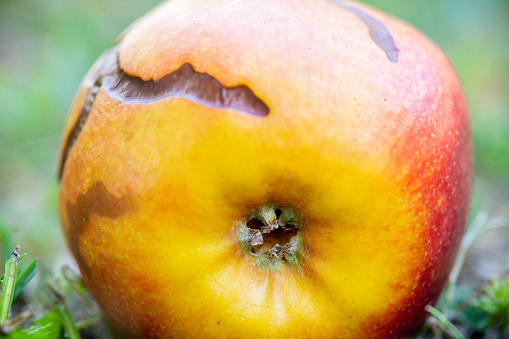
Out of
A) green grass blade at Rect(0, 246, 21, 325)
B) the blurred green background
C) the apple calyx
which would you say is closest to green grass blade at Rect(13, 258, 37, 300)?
green grass blade at Rect(0, 246, 21, 325)

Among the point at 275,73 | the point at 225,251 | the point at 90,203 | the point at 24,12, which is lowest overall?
the point at 225,251

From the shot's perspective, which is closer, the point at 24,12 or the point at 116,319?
the point at 116,319

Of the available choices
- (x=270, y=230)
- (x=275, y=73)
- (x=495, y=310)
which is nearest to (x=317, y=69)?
(x=275, y=73)

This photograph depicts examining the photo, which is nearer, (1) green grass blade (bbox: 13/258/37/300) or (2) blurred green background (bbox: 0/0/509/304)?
(1) green grass blade (bbox: 13/258/37/300)

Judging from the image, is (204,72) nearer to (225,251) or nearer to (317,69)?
(317,69)

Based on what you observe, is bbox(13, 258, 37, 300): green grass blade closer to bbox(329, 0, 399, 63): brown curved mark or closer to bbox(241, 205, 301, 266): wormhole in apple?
bbox(241, 205, 301, 266): wormhole in apple

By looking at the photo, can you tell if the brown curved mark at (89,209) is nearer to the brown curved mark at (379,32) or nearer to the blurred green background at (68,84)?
the blurred green background at (68,84)
